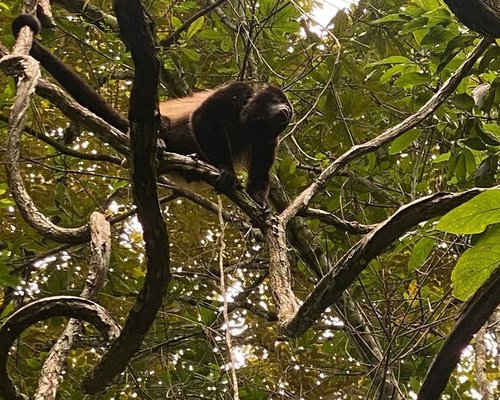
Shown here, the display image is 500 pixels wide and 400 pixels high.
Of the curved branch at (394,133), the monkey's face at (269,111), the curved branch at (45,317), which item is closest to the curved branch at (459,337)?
the curved branch at (45,317)

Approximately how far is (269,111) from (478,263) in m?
2.79

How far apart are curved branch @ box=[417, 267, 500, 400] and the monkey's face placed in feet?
9.13

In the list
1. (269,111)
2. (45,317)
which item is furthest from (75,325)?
(269,111)

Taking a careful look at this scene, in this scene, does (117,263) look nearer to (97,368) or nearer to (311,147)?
(311,147)

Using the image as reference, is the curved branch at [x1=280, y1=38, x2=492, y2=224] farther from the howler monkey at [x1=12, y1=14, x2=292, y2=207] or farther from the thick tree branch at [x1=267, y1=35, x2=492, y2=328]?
the howler monkey at [x1=12, y1=14, x2=292, y2=207]

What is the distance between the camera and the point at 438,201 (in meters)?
1.57

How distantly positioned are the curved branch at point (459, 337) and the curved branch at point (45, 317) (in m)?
0.98

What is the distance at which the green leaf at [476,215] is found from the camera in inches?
41.3

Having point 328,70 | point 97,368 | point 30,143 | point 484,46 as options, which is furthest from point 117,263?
point 484,46

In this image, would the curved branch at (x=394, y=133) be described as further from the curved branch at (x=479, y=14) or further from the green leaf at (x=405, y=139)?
→ the curved branch at (x=479, y=14)

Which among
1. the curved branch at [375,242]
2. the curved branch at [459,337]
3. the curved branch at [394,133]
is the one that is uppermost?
the curved branch at [394,133]

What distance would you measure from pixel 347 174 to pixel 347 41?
73 cm

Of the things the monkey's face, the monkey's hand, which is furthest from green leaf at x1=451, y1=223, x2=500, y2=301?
the monkey's face

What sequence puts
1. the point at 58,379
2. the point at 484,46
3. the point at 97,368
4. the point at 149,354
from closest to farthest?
the point at 58,379 < the point at 97,368 < the point at 484,46 < the point at 149,354
